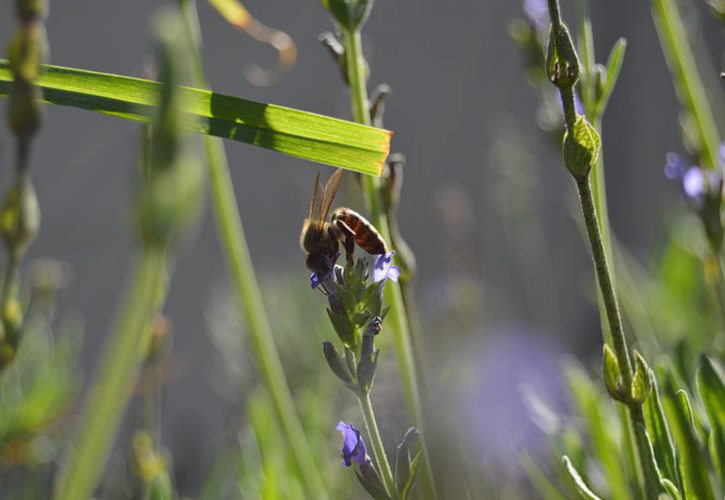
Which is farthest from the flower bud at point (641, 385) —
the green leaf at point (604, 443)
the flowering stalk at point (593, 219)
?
the green leaf at point (604, 443)

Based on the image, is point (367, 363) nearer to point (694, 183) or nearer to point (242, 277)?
point (242, 277)

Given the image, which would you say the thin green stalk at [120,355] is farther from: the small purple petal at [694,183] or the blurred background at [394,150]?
the blurred background at [394,150]

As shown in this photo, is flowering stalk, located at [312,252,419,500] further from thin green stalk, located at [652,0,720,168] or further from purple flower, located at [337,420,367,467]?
thin green stalk, located at [652,0,720,168]

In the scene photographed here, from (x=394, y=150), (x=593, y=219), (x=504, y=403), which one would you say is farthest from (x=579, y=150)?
(x=394, y=150)

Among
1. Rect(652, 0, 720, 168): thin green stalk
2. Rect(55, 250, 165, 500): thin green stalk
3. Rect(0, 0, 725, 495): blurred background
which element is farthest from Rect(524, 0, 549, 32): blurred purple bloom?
Rect(0, 0, 725, 495): blurred background

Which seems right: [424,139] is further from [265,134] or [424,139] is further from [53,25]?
[265,134]

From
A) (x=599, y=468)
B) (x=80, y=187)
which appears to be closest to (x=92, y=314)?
(x=80, y=187)
